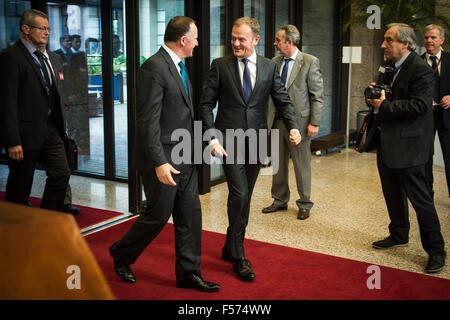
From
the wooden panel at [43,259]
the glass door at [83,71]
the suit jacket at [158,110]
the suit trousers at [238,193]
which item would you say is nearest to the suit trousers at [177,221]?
the suit jacket at [158,110]

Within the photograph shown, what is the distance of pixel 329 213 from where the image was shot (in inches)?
201

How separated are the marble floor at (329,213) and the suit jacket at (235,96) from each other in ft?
3.91

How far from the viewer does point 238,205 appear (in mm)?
3473

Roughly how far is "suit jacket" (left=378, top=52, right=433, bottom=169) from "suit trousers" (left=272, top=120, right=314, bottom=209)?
1.32m

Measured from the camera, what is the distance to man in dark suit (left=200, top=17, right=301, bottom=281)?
3453 millimetres

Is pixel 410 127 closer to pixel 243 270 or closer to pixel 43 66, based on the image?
pixel 243 270

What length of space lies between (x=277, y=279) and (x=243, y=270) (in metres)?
0.23

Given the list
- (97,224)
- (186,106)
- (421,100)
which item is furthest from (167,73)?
(97,224)

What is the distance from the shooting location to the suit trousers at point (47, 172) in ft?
12.9

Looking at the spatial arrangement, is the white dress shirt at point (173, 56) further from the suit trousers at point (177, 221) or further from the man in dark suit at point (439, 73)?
the man in dark suit at point (439, 73)

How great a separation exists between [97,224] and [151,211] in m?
→ 1.73

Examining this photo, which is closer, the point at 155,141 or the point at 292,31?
the point at 155,141
